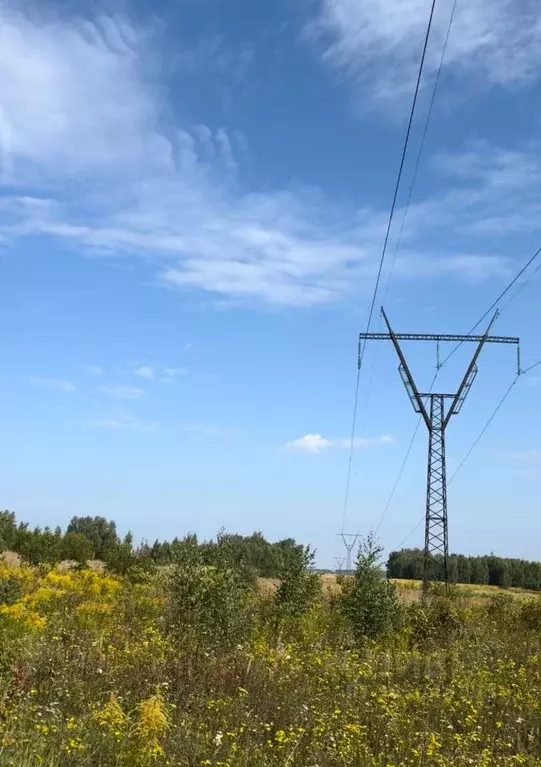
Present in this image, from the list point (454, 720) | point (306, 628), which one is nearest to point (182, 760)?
point (454, 720)

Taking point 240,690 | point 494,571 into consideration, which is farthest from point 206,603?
point 494,571

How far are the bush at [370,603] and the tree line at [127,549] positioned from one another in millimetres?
2381

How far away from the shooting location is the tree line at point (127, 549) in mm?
14828

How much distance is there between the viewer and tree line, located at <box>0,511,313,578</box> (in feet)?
48.6

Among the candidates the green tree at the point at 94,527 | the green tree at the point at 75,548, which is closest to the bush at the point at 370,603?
the green tree at the point at 75,548

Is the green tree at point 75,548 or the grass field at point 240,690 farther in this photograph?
the green tree at point 75,548

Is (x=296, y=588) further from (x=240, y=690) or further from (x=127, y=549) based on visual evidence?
(x=127, y=549)

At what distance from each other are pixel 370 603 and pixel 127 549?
63.4 feet

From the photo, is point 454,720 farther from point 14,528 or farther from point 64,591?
point 14,528

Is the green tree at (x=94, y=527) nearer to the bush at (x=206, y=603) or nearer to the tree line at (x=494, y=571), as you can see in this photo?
the tree line at (x=494, y=571)

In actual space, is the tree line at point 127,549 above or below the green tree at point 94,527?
below

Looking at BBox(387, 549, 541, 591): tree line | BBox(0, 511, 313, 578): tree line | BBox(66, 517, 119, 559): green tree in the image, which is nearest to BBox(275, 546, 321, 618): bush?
BBox(0, 511, 313, 578): tree line

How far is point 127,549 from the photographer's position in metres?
33.2

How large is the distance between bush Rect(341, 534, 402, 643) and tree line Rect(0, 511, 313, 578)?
2.38 meters
